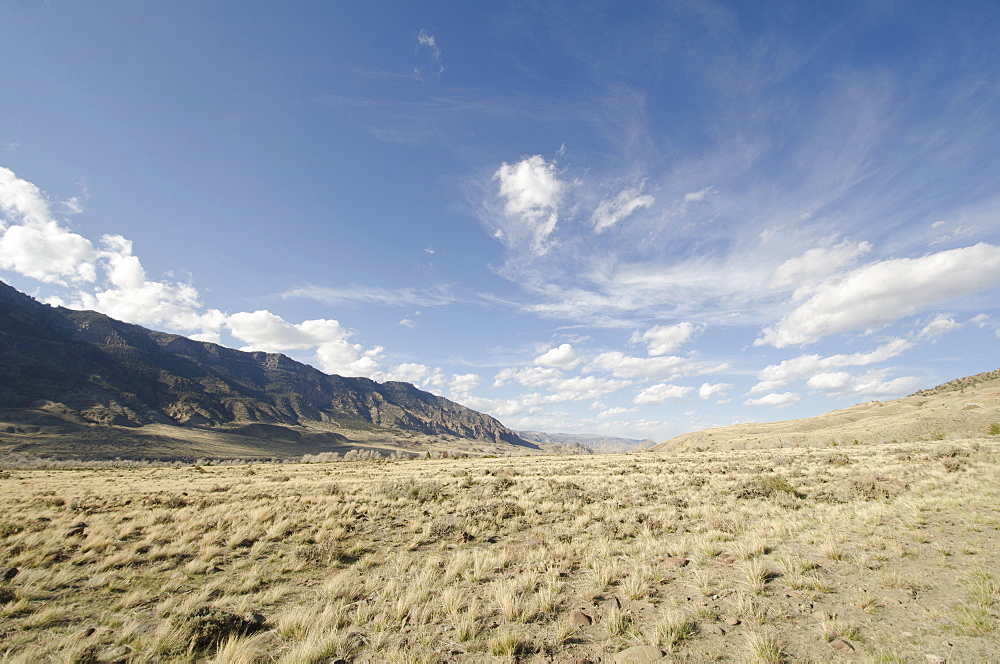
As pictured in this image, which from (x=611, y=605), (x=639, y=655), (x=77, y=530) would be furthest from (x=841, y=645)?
(x=77, y=530)

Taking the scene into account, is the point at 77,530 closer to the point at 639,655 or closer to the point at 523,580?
the point at 523,580

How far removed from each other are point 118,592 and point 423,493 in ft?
35.1

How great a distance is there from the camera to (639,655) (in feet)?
16.0

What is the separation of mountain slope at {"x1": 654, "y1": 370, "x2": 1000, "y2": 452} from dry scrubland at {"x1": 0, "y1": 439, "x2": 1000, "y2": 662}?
39084 millimetres

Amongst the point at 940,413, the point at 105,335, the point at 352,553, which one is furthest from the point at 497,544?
the point at 105,335

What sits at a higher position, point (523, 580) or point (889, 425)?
point (889, 425)

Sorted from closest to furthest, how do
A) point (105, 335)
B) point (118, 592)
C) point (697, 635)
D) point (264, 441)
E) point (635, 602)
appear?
point (697, 635)
point (635, 602)
point (118, 592)
point (264, 441)
point (105, 335)

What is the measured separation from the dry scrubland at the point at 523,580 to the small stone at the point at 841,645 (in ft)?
0.09

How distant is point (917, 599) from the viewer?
592cm

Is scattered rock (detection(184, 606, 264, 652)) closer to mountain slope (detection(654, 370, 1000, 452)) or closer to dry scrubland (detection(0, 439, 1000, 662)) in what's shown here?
dry scrubland (detection(0, 439, 1000, 662))

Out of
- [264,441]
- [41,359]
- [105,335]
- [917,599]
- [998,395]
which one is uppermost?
[105,335]

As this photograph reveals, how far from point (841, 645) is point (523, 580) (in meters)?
4.63

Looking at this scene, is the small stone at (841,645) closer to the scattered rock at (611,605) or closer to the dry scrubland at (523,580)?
the dry scrubland at (523,580)

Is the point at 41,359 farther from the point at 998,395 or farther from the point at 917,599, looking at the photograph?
the point at 998,395
